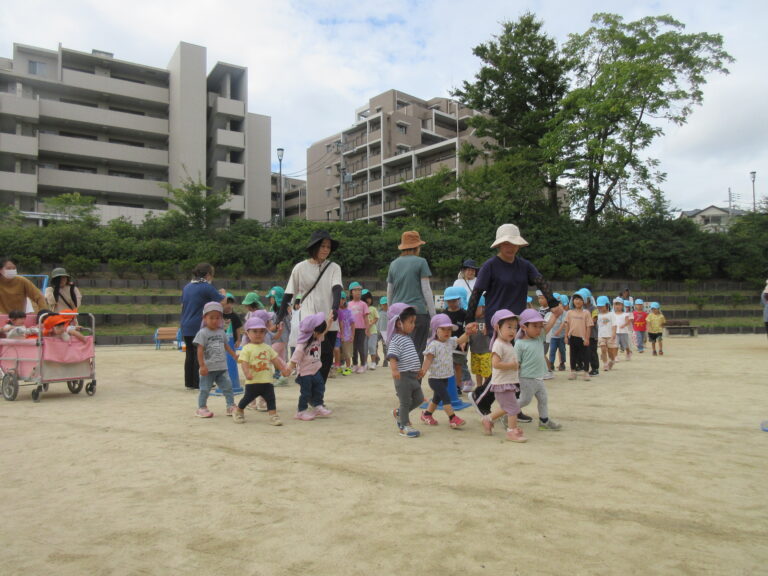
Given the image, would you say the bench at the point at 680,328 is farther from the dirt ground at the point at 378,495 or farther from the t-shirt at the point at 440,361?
the t-shirt at the point at 440,361

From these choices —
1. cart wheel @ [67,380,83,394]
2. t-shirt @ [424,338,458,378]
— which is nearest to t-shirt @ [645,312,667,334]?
t-shirt @ [424,338,458,378]

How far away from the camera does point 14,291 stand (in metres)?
7.52

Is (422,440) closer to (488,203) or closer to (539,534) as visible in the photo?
(539,534)

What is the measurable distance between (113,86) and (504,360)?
141ft

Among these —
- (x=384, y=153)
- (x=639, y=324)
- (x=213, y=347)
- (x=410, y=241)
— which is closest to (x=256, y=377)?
(x=213, y=347)

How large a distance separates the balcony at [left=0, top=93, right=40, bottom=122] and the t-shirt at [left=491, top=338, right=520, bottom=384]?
4064cm

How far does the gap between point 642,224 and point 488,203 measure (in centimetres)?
1029

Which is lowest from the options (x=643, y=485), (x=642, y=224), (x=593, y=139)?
(x=643, y=485)

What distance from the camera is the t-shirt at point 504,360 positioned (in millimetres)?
4953

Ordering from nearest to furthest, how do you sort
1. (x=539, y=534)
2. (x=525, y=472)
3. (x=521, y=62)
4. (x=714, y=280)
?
(x=539, y=534) < (x=525, y=472) < (x=521, y=62) < (x=714, y=280)

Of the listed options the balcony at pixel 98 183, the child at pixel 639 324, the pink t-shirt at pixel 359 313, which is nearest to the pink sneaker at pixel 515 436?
the pink t-shirt at pixel 359 313

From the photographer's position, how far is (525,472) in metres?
3.77

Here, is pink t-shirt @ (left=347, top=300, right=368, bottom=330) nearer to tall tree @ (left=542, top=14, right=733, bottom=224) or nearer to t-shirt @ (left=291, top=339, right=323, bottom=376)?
t-shirt @ (left=291, top=339, right=323, bottom=376)

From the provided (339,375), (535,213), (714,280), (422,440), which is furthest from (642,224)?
(422,440)
